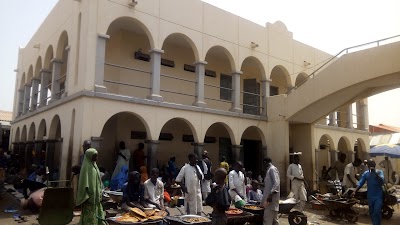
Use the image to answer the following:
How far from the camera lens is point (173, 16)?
12719 millimetres

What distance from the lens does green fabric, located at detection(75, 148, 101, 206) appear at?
19.0 ft

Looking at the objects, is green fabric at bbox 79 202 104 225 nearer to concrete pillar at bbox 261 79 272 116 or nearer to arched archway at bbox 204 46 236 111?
arched archway at bbox 204 46 236 111

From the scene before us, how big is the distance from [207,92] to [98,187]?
35.2ft

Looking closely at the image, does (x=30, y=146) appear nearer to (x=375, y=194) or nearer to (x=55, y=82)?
(x=55, y=82)

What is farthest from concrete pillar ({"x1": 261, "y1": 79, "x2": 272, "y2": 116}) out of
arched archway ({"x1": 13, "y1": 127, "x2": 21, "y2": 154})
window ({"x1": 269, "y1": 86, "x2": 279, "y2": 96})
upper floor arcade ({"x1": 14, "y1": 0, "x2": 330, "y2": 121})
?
arched archway ({"x1": 13, "y1": 127, "x2": 21, "y2": 154})

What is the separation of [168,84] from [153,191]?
754cm

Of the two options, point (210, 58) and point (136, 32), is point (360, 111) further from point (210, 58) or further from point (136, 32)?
point (136, 32)

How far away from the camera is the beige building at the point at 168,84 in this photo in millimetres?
10867

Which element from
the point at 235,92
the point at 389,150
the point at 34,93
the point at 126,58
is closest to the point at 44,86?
the point at 34,93

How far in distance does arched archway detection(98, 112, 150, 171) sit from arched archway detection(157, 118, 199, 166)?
4.39 ft

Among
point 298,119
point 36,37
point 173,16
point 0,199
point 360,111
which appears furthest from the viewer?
point 360,111

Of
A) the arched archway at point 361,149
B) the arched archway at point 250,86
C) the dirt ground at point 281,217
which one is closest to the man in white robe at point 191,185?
the dirt ground at point 281,217

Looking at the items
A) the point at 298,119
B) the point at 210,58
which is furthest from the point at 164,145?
the point at 298,119

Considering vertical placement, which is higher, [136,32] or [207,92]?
[136,32]
